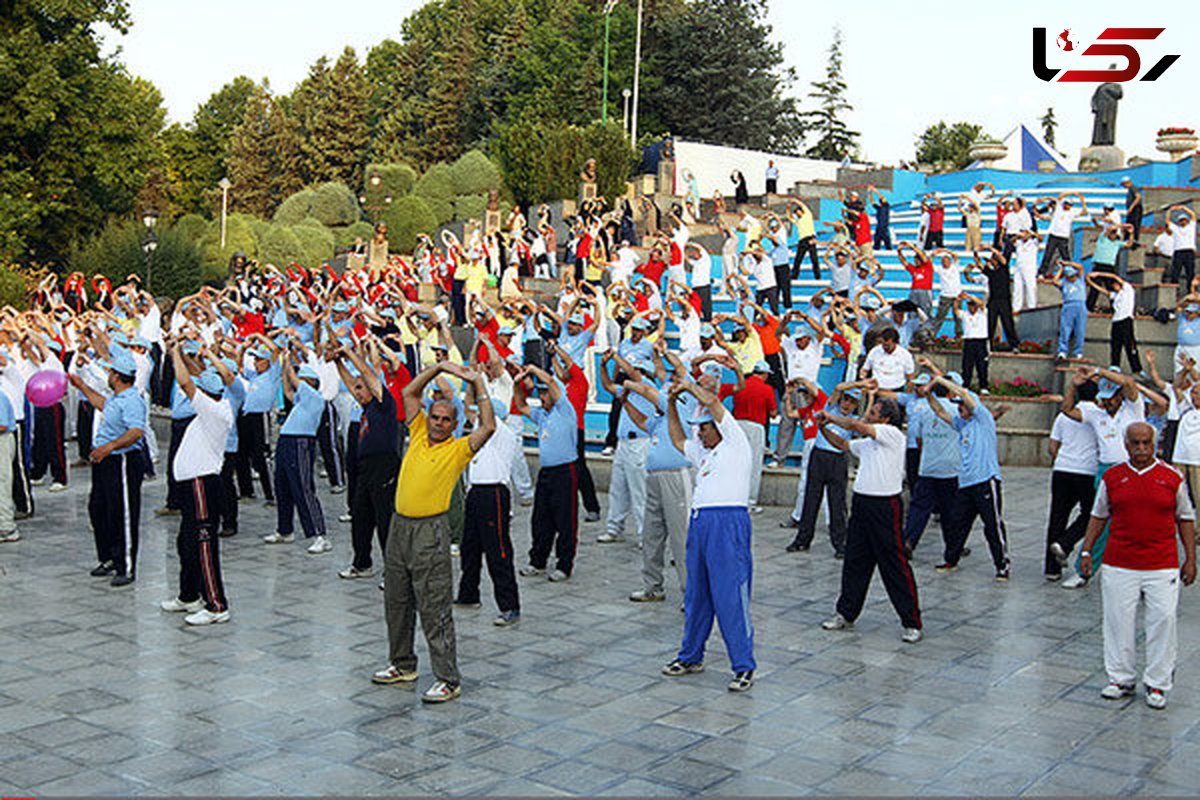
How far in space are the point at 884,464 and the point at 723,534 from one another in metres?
1.65

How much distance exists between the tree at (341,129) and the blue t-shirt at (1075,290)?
45.0 metres

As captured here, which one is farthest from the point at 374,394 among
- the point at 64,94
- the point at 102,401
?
the point at 64,94

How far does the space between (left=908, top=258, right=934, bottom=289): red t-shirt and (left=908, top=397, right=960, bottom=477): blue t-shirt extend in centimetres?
759

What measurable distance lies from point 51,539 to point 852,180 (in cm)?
2690

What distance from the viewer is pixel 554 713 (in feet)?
23.9

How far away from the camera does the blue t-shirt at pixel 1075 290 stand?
17.3 metres

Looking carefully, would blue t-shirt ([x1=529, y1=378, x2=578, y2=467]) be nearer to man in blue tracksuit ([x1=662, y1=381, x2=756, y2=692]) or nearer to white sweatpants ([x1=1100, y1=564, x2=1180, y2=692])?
man in blue tracksuit ([x1=662, y1=381, x2=756, y2=692])

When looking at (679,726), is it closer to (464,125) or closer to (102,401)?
(102,401)

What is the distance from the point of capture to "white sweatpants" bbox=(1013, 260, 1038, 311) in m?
19.6

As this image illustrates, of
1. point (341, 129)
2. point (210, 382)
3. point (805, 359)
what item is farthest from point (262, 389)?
point (341, 129)

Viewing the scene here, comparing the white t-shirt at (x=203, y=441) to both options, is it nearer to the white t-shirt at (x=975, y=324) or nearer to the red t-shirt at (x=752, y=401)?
the red t-shirt at (x=752, y=401)

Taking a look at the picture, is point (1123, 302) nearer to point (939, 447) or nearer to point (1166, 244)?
point (1166, 244)

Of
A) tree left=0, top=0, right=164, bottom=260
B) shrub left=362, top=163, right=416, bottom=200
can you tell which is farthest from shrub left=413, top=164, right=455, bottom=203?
tree left=0, top=0, right=164, bottom=260

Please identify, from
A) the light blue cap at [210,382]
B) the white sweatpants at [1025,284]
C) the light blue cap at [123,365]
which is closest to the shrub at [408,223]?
the white sweatpants at [1025,284]
